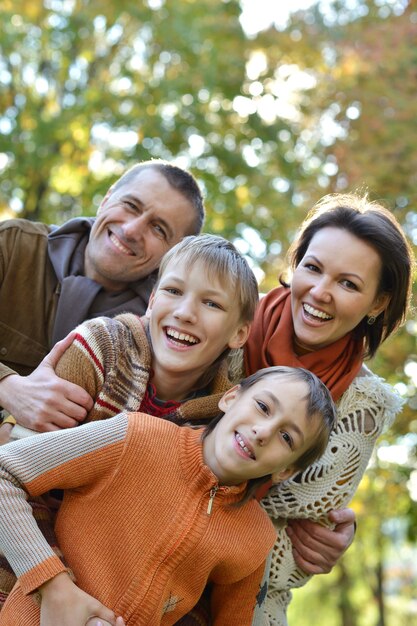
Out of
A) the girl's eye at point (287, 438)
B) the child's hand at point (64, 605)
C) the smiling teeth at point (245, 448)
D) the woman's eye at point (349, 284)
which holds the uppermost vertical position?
the woman's eye at point (349, 284)

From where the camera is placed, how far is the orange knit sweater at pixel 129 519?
7.91 ft

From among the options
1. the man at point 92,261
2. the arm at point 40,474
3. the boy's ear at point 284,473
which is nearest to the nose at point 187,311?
the arm at point 40,474

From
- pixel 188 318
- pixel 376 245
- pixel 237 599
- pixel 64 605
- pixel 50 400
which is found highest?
pixel 376 245

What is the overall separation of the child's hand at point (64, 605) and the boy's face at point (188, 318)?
0.80m

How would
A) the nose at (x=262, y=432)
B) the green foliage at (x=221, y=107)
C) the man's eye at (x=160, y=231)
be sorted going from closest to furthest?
1. the nose at (x=262, y=432)
2. the man's eye at (x=160, y=231)
3. the green foliage at (x=221, y=107)

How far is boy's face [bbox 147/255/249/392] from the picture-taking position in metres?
2.81

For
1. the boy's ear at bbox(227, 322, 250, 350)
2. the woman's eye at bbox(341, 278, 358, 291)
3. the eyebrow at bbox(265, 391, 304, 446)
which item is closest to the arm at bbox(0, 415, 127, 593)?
the eyebrow at bbox(265, 391, 304, 446)

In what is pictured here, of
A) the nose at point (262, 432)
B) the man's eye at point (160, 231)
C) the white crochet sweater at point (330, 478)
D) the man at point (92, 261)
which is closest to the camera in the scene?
the nose at point (262, 432)

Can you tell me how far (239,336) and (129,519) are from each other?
0.78 meters

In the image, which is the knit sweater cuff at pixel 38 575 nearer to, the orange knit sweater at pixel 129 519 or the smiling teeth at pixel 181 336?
the orange knit sweater at pixel 129 519

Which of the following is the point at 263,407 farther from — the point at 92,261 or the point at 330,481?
the point at 92,261

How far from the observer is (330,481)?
3262 millimetres

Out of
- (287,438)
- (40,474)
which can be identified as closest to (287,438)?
(287,438)

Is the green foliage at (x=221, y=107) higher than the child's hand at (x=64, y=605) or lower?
higher
